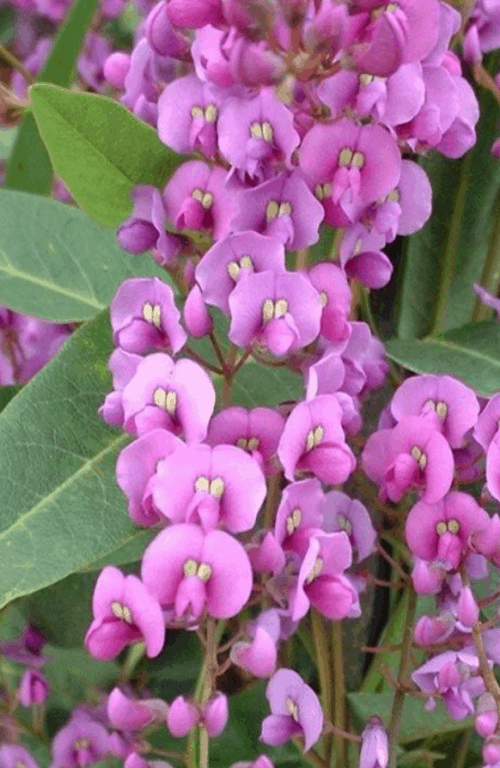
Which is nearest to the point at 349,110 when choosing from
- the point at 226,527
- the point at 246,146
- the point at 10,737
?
the point at 246,146

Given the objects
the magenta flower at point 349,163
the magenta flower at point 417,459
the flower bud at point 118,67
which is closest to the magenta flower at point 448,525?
the magenta flower at point 417,459

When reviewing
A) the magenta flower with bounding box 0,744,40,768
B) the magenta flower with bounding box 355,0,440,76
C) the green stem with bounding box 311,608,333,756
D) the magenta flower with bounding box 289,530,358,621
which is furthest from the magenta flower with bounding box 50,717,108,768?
the magenta flower with bounding box 355,0,440,76

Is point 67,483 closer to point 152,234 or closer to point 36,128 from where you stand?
point 152,234

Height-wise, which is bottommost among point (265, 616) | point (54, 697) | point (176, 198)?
point (54, 697)

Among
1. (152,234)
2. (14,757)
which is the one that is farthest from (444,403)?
(14,757)

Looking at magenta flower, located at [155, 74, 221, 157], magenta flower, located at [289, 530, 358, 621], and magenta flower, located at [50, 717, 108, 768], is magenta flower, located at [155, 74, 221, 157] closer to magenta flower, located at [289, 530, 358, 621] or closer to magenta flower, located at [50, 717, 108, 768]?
magenta flower, located at [289, 530, 358, 621]

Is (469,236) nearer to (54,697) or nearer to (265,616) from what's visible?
(265,616)

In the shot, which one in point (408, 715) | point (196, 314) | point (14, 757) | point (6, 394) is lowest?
point (14, 757)
